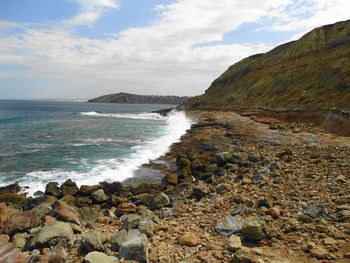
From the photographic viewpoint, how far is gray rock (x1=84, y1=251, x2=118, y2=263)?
560cm

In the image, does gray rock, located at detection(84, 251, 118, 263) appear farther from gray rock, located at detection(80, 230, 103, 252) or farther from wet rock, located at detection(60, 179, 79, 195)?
wet rock, located at detection(60, 179, 79, 195)

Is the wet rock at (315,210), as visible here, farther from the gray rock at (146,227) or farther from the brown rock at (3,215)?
the brown rock at (3,215)

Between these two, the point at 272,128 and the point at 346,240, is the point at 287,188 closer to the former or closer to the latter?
the point at 346,240

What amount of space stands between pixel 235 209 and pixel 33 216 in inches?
257

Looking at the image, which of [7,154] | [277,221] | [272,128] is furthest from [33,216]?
[272,128]

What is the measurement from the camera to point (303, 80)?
4272 centimetres

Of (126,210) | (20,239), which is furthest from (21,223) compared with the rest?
(126,210)

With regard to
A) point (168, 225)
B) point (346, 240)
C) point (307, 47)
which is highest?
point (307, 47)

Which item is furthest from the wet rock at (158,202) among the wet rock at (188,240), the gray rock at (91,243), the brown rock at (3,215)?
the brown rock at (3,215)

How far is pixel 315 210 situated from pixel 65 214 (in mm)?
7820

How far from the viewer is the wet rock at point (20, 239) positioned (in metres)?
6.67

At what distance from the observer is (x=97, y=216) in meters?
9.17

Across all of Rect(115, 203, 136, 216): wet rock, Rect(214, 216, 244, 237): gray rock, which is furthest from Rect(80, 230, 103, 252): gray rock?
Rect(115, 203, 136, 216): wet rock

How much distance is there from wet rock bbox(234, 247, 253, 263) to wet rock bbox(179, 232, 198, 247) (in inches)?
48.4
